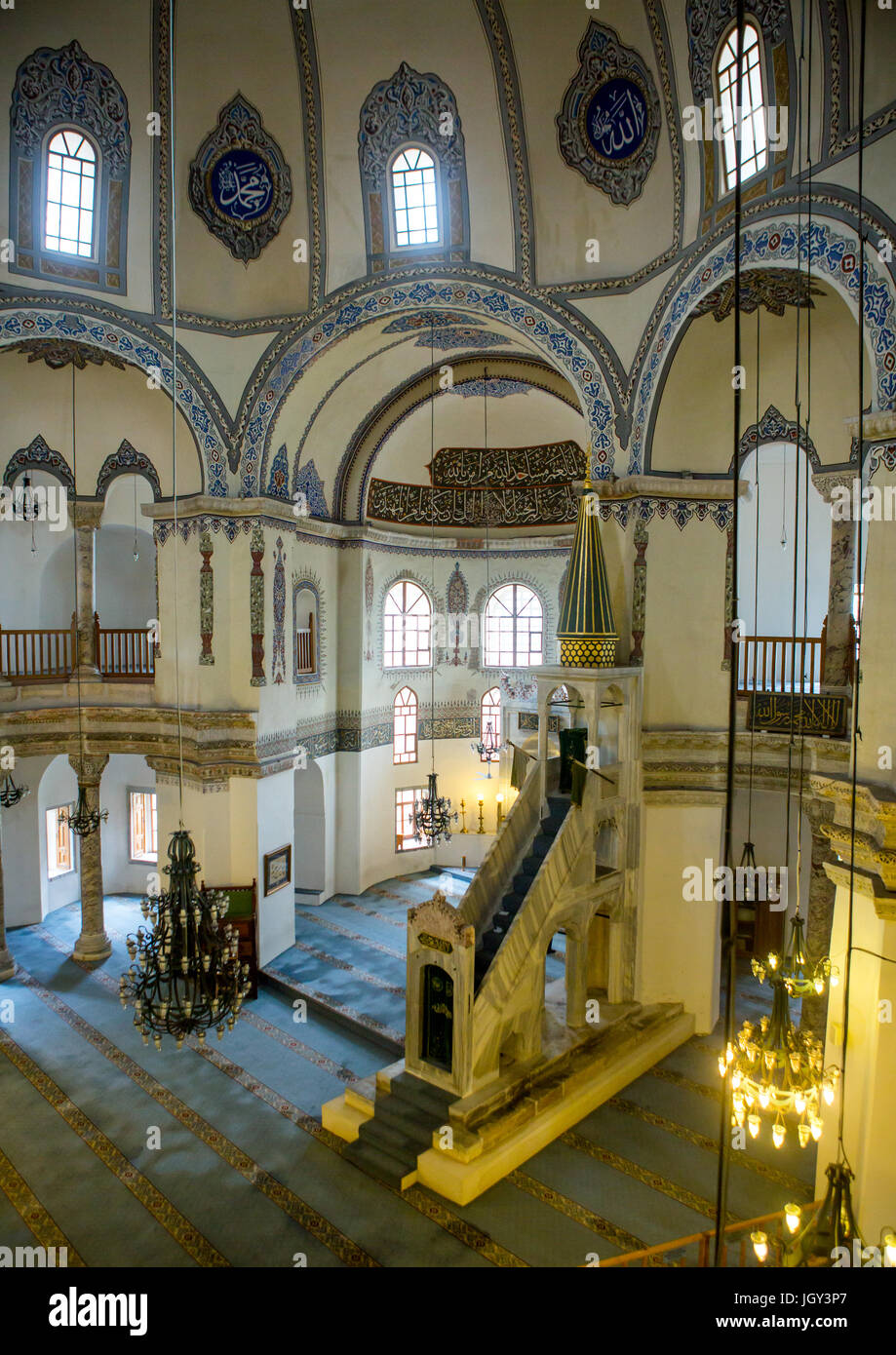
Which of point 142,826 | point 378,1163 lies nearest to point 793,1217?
point 378,1163

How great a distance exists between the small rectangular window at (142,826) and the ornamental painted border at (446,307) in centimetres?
633

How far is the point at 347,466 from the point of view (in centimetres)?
1338

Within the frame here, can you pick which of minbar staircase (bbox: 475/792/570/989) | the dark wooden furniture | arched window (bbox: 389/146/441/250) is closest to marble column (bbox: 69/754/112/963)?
the dark wooden furniture

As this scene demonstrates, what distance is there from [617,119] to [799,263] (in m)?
3.45

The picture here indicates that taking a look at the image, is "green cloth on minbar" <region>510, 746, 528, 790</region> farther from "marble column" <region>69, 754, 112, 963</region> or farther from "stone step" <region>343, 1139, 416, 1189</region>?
"marble column" <region>69, 754, 112, 963</region>

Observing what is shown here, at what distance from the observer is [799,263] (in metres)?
6.80

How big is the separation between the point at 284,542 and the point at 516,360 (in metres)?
4.51

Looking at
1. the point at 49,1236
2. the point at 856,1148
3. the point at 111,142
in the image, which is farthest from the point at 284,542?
the point at 856,1148

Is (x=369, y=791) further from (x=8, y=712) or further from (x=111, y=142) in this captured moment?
(x=111, y=142)

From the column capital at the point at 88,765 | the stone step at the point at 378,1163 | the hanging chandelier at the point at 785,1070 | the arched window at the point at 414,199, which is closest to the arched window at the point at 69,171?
the arched window at the point at 414,199

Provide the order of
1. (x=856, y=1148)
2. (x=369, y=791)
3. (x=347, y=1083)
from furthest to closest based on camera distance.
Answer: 1. (x=369, y=791)
2. (x=347, y=1083)
3. (x=856, y=1148)

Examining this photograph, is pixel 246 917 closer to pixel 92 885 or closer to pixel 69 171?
pixel 92 885

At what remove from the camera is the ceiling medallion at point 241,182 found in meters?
9.85
